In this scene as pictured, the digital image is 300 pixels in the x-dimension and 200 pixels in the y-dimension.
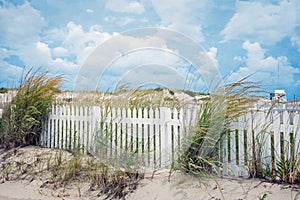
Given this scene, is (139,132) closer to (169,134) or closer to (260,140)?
(169,134)

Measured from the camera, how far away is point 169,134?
5.02 m

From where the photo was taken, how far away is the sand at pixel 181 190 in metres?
3.77

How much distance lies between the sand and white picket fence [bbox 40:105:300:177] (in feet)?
1.14

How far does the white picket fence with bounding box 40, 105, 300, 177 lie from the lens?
4227mm

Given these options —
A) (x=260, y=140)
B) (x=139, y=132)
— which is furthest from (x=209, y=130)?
(x=139, y=132)

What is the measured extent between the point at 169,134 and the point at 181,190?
123 centimetres

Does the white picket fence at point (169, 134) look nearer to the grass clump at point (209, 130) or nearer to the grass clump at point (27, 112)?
the grass clump at point (209, 130)

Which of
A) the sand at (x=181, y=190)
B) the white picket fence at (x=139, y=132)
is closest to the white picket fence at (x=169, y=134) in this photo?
the white picket fence at (x=139, y=132)

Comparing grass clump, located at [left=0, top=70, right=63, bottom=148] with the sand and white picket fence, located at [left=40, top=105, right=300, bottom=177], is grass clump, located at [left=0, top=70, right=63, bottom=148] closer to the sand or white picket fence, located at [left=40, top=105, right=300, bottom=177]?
white picket fence, located at [left=40, top=105, right=300, bottom=177]

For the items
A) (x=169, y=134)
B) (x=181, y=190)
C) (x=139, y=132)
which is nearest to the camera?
(x=181, y=190)

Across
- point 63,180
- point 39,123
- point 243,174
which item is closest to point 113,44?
point 39,123

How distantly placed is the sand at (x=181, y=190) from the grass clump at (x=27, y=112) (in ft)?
6.83

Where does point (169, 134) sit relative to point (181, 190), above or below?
above

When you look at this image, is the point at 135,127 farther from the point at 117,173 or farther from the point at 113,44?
the point at 113,44
